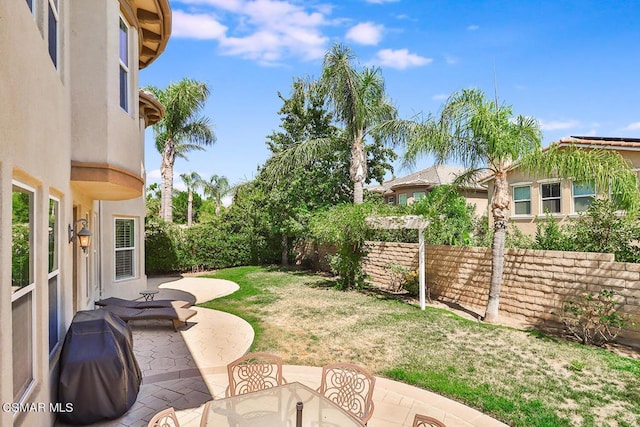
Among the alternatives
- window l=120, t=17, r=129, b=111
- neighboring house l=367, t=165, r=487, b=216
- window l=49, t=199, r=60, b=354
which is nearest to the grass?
window l=49, t=199, r=60, b=354

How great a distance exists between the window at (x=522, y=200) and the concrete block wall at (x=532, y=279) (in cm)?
886

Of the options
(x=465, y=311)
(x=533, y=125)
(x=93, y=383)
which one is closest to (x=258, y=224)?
(x=465, y=311)

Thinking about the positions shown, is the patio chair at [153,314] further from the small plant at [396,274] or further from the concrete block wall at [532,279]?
the concrete block wall at [532,279]

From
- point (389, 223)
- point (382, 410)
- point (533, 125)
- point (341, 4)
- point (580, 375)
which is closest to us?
point (382, 410)

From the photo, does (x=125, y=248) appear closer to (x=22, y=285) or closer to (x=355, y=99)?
(x=22, y=285)

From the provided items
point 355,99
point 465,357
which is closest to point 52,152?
point 465,357

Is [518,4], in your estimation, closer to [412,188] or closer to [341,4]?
[341,4]

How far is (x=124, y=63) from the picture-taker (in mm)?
7586

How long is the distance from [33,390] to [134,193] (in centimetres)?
440

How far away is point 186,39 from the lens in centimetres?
1469

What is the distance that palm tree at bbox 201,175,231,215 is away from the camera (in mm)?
53406

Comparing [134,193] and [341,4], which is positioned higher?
[341,4]

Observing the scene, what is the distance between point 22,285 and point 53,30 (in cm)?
372

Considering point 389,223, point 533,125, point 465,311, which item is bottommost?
point 465,311
